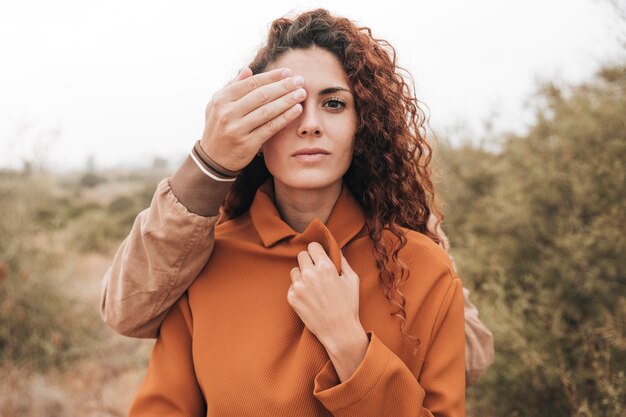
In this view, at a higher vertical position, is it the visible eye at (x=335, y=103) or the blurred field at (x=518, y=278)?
the visible eye at (x=335, y=103)

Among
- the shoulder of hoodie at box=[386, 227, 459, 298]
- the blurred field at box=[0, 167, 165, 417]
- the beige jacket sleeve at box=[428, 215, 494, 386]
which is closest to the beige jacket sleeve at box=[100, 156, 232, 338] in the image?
the shoulder of hoodie at box=[386, 227, 459, 298]

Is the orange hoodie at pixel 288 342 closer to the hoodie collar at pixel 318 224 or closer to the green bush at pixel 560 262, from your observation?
the hoodie collar at pixel 318 224

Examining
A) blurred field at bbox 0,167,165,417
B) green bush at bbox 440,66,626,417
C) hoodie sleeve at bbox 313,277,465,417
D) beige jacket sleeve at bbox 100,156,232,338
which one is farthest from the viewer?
blurred field at bbox 0,167,165,417

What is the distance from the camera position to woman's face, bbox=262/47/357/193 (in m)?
1.73

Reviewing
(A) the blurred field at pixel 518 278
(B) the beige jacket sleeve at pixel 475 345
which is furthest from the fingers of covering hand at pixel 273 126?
(A) the blurred field at pixel 518 278

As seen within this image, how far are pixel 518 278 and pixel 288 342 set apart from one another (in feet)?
9.72

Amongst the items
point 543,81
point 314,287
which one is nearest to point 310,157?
point 314,287

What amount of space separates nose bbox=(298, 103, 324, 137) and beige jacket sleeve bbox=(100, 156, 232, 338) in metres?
0.30

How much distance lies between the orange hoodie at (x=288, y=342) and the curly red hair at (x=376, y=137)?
0.07m

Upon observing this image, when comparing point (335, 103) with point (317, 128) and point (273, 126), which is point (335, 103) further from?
point (273, 126)

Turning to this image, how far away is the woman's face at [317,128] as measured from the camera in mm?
1731

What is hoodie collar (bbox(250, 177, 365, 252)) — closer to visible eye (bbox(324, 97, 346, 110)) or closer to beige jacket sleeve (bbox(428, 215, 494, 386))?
visible eye (bbox(324, 97, 346, 110))

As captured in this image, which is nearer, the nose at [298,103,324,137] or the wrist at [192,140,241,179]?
the wrist at [192,140,241,179]

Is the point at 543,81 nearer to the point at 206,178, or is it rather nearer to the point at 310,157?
the point at 310,157
